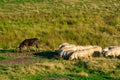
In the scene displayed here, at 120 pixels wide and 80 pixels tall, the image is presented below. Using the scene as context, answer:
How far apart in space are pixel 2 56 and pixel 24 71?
13.8 feet

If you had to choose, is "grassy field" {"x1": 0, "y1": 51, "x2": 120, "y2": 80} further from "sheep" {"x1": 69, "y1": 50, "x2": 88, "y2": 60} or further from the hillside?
the hillside

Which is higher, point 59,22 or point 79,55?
point 79,55

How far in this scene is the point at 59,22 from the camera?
38094 millimetres

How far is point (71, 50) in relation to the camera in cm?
2478

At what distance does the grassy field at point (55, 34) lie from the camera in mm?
21047

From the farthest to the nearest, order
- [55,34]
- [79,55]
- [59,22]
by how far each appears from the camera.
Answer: [59,22] < [55,34] < [79,55]

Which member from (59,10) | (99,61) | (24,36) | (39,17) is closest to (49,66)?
(99,61)

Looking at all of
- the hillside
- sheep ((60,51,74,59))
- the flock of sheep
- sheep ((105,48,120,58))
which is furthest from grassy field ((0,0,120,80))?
sheep ((105,48,120,58))

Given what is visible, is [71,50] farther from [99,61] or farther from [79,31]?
[79,31]

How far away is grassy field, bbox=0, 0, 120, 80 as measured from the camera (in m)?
21.0

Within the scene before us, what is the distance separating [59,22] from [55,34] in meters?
3.90

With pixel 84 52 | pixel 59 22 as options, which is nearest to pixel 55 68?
pixel 84 52

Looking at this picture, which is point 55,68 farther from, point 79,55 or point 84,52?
point 84,52

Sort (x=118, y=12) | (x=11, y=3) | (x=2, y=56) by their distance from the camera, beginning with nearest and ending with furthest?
(x=2, y=56) < (x=118, y=12) < (x=11, y=3)
